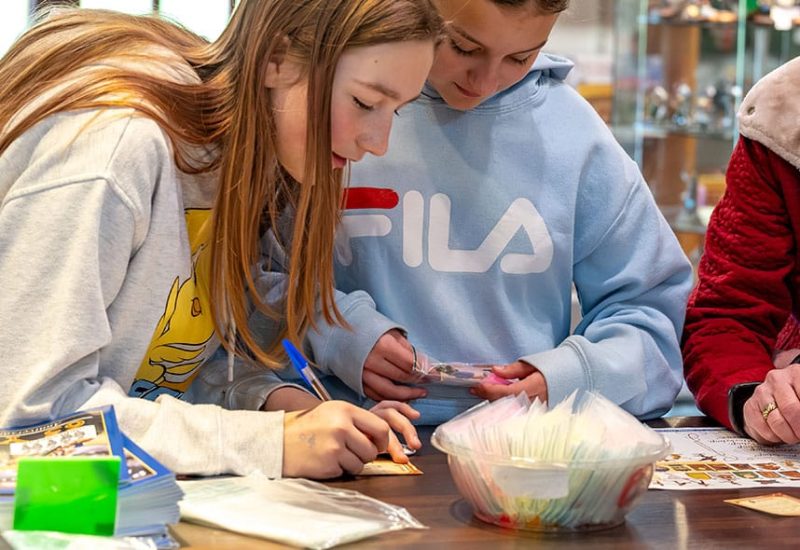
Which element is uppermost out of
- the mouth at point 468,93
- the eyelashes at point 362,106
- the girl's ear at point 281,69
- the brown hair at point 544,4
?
the brown hair at point 544,4

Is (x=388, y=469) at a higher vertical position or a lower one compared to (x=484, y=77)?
lower

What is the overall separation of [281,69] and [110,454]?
499mm

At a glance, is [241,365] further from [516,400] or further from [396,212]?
[516,400]

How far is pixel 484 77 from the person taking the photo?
5.15 feet

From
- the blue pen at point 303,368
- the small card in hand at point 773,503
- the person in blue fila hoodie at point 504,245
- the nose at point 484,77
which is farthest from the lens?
the person in blue fila hoodie at point 504,245

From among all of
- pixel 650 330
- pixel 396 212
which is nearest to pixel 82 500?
pixel 396 212

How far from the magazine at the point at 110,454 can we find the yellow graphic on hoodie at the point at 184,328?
20 cm

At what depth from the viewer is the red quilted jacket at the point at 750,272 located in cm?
177

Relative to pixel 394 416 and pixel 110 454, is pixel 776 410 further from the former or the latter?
pixel 110 454

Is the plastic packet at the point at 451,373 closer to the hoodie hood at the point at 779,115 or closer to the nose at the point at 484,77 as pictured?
the nose at the point at 484,77

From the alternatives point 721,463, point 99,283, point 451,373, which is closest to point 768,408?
point 721,463

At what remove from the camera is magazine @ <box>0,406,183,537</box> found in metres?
1.03

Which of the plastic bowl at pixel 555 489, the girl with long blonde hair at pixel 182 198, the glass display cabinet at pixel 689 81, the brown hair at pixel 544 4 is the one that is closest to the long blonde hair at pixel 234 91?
the girl with long blonde hair at pixel 182 198

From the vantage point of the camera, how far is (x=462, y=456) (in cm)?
115
